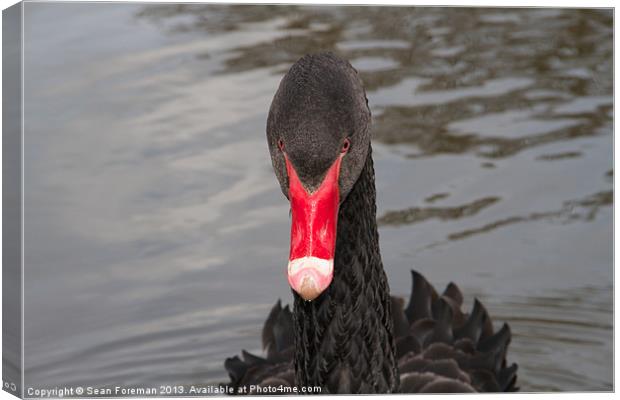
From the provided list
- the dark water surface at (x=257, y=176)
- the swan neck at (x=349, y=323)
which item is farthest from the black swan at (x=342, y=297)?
the dark water surface at (x=257, y=176)

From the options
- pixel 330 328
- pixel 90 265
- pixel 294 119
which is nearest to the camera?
pixel 294 119

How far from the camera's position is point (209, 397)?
14.5 ft

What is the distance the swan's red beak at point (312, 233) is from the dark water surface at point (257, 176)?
4.17ft

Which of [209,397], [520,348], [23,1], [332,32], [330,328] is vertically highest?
[23,1]

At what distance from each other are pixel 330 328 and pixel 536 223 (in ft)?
6.96

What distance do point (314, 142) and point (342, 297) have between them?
30.5 inches

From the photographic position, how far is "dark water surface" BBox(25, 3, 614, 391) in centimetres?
504

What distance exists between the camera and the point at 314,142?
11.5ft

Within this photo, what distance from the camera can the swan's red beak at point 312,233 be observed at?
3.32 m

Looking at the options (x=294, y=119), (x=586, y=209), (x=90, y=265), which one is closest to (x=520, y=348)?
(x=586, y=209)

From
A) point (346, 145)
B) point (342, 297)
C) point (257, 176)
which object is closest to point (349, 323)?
point (342, 297)

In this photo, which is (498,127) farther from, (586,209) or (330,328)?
(330,328)

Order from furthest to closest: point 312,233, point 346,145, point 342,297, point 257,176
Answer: point 257,176
point 342,297
point 346,145
point 312,233

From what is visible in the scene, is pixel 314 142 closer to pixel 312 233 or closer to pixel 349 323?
pixel 312 233
